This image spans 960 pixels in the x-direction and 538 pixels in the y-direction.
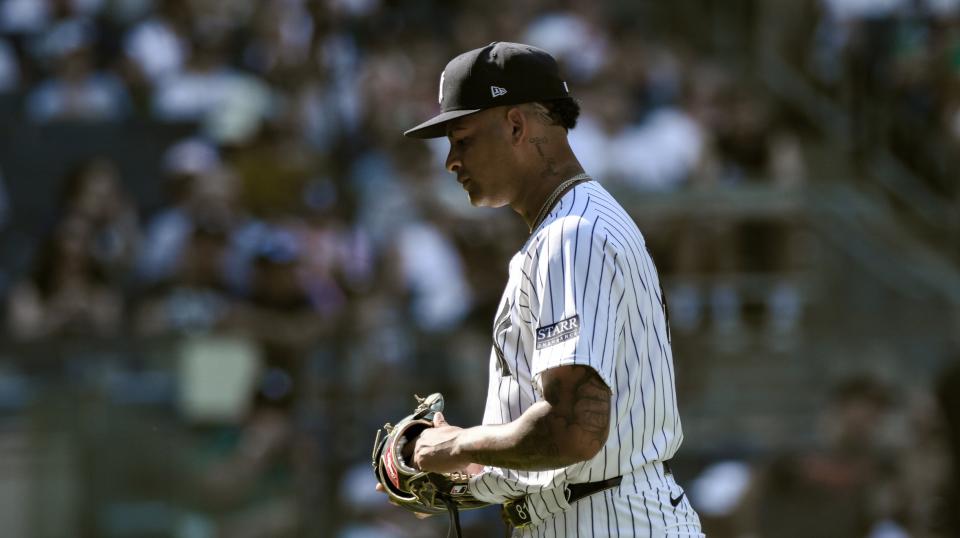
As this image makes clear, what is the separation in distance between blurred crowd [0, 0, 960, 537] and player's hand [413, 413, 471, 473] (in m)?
4.96

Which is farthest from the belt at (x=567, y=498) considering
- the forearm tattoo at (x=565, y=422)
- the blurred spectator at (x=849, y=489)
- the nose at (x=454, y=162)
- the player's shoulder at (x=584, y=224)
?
the blurred spectator at (x=849, y=489)

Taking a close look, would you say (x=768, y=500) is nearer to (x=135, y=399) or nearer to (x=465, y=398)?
(x=465, y=398)

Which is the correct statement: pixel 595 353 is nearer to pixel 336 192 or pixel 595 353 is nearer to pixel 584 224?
pixel 584 224

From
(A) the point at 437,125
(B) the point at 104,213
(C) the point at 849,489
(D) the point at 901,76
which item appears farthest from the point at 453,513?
(D) the point at 901,76

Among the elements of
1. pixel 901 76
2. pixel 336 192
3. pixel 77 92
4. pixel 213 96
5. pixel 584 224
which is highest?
pixel 77 92

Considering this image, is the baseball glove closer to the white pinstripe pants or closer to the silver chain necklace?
the white pinstripe pants

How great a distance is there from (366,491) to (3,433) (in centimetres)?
202

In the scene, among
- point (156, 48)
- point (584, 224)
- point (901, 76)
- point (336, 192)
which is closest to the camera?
point (584, 224)

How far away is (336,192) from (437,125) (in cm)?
572

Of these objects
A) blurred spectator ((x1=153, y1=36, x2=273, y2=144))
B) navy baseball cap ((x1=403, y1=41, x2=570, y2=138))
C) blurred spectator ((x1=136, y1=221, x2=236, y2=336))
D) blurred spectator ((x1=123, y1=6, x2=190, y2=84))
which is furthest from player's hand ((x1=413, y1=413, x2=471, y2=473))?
blurred spectator ((x1=123, y1=6, x2=190, y2=84))

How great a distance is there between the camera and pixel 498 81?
3.38 metres

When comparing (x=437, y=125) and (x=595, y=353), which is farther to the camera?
(x=437, y=125)

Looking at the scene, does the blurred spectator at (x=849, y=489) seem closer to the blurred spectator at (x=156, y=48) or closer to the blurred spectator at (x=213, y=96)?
the blurred spectator at (x=213, y=96)

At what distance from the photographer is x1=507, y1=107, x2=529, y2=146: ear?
344cm
